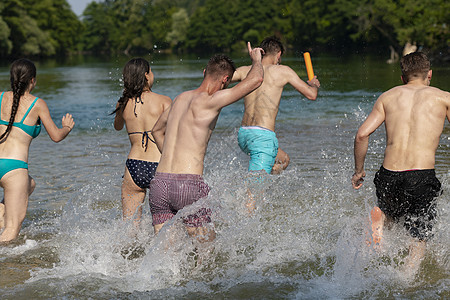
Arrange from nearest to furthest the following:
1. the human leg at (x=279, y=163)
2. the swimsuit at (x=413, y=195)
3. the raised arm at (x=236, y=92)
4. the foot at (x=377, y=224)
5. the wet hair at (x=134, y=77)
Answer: the raised arm at (x=236, y=92)
the swimsuit at (x=413, y=195)
the foot at (x=377, y=224)
the wet hair at (x=134, y=77)
the human leg at (x=279, y=163)

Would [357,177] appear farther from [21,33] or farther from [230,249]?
[21,33]

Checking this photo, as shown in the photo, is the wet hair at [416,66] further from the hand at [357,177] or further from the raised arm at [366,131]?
the hand at [357,177]

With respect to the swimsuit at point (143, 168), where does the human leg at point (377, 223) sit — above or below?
below

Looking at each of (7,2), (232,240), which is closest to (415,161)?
(232,240)

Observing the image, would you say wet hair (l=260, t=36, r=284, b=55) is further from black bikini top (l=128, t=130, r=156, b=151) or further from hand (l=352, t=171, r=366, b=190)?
hand (l=352, t=171, r=366, b=190)

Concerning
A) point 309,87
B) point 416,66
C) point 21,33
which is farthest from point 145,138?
point 21,33

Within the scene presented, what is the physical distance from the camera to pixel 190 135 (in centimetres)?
480

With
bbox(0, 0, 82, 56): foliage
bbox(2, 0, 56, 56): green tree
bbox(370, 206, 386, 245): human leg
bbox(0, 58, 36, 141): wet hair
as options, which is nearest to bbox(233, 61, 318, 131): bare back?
bbox(370, 206, 386, 245): human leg

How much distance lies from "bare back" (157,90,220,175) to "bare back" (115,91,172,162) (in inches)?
34.5

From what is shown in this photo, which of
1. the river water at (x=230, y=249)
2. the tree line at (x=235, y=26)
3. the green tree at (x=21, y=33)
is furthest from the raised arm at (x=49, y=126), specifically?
the green tree at (x=21, y=33)

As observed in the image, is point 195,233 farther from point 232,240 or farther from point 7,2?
point 7,2

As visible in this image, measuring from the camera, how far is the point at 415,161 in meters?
4.94

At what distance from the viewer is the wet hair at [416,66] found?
16.6 feet

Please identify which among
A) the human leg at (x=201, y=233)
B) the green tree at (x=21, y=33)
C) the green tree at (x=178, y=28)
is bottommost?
the human leg at (x=201, y=233)
